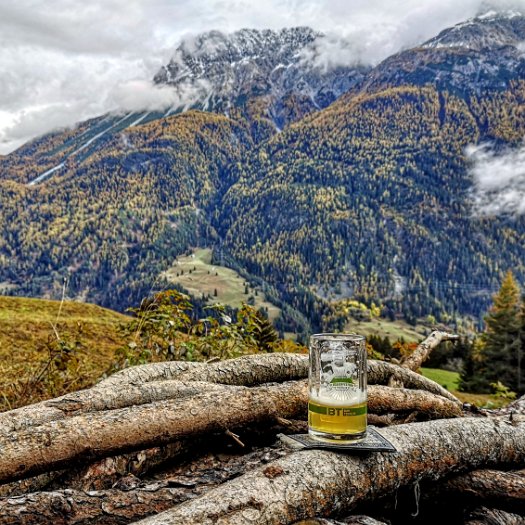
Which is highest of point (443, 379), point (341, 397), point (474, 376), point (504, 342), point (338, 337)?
point (338, 337)

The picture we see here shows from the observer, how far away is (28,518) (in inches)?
101

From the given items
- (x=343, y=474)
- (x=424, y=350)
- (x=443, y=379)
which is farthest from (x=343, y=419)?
(x=443, y=379)

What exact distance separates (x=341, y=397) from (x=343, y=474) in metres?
0.42

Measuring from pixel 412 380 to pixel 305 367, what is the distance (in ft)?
4.28

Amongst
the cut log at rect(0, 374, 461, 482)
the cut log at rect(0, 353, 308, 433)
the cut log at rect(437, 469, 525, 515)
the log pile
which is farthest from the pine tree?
the cut log at rect(0, 374, 461, 482)

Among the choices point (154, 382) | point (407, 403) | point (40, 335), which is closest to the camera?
point (154, 382)

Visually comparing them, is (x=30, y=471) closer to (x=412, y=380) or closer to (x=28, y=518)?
(x=28, y=518)

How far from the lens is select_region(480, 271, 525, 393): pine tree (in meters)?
50.0

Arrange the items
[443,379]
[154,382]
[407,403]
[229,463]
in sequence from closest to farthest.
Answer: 1. [229,463]
2. [154,382]
3. [407,403]
4. [443,379]

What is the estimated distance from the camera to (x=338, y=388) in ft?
9.67

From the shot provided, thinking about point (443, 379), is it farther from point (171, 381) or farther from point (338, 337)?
point (338, 337)

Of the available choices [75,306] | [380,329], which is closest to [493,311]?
[75,306]

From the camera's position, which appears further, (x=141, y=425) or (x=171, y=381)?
(x=171, y=381)

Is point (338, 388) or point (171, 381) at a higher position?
point (338, 388)
